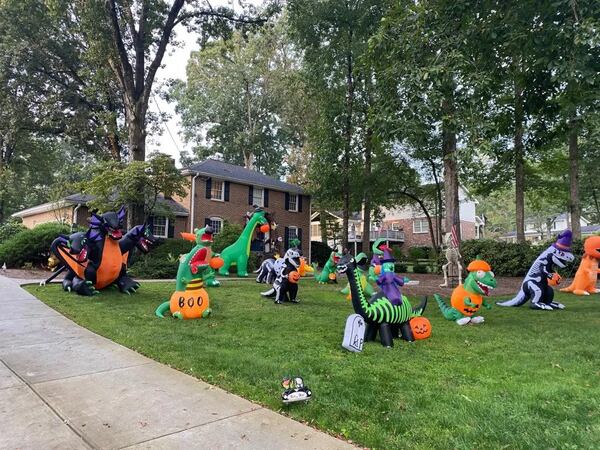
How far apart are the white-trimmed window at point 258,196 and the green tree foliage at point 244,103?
11.7 meters

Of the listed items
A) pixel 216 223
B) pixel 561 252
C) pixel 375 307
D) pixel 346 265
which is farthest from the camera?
pixel 216 223

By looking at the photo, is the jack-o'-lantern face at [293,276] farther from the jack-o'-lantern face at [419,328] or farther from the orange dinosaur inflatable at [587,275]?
the orange dinosaur inflatable at [587,275]

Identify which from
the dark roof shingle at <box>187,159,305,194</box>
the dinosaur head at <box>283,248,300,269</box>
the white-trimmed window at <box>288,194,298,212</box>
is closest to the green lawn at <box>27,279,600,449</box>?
the dinosaur head at <box>283,248,300,269</box>

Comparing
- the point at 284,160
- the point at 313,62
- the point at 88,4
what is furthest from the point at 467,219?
the point at 88,4

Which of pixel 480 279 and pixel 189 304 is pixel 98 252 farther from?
pixel 480 279

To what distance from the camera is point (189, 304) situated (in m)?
8.41

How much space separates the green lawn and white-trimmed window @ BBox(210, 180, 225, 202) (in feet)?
62.2

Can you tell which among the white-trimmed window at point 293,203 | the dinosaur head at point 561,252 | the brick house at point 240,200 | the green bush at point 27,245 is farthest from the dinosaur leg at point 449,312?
the white-trimmed window at point 293,203

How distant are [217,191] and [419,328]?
23157 mm

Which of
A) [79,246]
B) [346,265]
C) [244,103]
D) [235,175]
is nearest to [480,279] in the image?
[346,265]

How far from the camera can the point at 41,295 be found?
428 inches

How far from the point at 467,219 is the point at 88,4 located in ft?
153

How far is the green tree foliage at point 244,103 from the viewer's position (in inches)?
1591

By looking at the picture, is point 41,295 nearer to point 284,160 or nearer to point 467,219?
point 284,160
